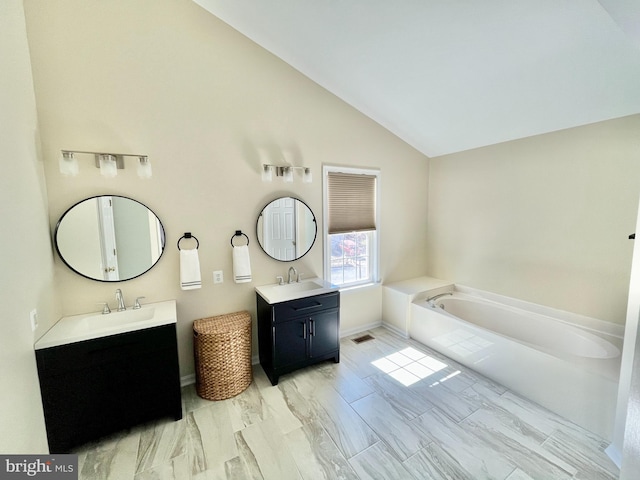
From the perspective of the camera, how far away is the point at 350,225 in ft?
10.6

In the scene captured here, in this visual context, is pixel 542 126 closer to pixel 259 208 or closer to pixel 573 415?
pixel 573 415

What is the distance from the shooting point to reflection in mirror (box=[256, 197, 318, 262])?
2.70m

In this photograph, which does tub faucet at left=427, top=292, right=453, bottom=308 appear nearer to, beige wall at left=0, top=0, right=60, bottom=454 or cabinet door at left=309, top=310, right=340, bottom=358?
cabinet door at left=309, top=310, right=340, bottom=358

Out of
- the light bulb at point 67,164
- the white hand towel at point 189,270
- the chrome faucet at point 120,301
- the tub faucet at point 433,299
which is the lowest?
the tub faucet at point 433,299

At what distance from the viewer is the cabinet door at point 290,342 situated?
2.40 metres

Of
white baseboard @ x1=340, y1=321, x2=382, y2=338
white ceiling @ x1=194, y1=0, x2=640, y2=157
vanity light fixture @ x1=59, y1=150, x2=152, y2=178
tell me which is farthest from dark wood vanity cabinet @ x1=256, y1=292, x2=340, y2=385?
white ceiling @ x1=194, y1=0, x2=640, y2=157

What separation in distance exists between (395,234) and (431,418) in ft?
7.10

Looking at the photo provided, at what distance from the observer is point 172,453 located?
176 cm

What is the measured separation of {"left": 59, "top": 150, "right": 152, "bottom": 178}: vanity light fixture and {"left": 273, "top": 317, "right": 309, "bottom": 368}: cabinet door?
1.71 m

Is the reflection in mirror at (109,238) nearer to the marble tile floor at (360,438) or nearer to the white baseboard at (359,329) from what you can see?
the marble tile floor at (360,438)

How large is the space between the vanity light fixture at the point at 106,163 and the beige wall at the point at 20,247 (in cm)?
14

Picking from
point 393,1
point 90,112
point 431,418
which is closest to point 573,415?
point 431,418

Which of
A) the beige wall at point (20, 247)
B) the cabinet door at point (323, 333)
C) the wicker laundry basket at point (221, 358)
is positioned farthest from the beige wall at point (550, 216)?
the beige wall at point (20, 247)
